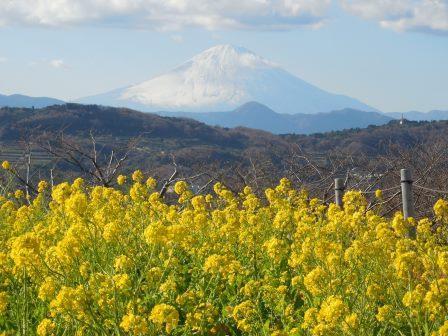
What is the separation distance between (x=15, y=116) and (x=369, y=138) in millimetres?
37712

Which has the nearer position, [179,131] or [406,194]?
[406,194]

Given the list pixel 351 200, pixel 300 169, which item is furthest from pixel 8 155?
pixel 351 200

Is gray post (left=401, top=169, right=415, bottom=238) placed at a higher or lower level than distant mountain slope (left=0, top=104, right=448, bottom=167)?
higher

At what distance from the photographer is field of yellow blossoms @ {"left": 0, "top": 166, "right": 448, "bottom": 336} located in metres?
3.41

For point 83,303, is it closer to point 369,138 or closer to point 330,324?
point 330,324

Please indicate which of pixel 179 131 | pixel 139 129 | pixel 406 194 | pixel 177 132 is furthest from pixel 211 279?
pixel 179 131

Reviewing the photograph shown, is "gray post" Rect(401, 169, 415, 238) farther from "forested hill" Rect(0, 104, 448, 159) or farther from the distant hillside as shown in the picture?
the distant hillside

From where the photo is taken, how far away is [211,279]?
4496 millimetres

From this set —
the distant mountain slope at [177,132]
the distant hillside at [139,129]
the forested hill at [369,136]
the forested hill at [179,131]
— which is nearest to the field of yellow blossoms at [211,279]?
the distant mountain slope at [177,132]

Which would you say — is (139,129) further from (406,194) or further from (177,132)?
(406,194)

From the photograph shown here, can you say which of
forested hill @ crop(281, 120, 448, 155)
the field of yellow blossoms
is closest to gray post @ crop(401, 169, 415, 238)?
the field of yellow blossoms

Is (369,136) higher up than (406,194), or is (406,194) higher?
(406,194)

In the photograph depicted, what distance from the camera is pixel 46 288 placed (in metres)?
3.57

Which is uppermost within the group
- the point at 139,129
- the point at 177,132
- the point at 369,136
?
the point at 139,129
